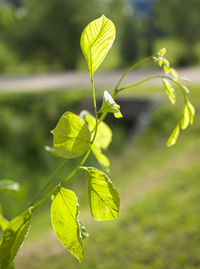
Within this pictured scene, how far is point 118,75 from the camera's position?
7.65 meters

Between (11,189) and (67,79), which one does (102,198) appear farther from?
(67,79)

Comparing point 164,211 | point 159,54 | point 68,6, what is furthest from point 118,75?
point 159,54

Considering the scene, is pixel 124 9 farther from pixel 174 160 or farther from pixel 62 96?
pixel 174 160

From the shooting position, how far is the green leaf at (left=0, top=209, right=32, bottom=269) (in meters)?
0.21

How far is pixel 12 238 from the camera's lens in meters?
0.21

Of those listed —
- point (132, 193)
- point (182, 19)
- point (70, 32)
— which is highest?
point (132, 193)

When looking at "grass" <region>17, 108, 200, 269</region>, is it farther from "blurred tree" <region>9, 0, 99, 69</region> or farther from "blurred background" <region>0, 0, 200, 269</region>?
"blurred tree" <region>9, 0, 99, 69</region>

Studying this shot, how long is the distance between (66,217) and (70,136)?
0.16ft

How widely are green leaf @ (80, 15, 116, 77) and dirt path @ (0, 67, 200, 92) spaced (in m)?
5.97

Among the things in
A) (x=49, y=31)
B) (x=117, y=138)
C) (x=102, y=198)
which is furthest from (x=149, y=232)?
(x=49, y=31)

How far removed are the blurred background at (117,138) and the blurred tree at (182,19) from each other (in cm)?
2

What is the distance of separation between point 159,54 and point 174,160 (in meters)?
2.64

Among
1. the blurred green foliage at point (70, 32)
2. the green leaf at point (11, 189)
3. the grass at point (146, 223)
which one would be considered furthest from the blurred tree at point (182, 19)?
the green leaf at point (11, 189)

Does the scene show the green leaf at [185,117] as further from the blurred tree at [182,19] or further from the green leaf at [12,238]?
the blurred tree at [182,19]
